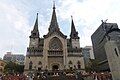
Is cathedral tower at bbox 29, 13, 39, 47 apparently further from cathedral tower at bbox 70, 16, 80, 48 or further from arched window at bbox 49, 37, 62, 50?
cathedral tower at bbox 70, 16, 80, 48

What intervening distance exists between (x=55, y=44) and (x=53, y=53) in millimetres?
3315

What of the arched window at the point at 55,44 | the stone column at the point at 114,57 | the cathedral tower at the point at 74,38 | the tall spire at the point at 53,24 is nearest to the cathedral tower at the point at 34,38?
the arched window at the point at 55,44

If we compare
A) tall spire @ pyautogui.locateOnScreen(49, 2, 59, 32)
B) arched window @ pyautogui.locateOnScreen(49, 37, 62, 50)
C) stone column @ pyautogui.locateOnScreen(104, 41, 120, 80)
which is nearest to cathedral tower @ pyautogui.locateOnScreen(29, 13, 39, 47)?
arched window @ pyautogui.locateOnScreen(49, 37, 62, 50)

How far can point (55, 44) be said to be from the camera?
159ft

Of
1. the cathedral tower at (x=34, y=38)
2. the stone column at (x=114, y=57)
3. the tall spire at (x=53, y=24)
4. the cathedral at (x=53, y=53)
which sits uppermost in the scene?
the tall spire at (x=53, y=24)

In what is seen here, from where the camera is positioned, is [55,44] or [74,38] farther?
[74,38]

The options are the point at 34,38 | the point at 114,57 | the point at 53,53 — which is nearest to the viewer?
the point at 114,57

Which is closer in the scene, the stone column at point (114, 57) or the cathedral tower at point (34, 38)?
the stone column at point (114, 57)

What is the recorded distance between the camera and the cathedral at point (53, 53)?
147 feet

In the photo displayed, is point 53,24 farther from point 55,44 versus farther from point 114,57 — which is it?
point 114,57

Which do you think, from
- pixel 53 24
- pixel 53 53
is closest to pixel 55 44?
pixel 53 53

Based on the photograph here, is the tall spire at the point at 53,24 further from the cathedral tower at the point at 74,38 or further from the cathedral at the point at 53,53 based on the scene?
the cathedral tower at the point at 74,38

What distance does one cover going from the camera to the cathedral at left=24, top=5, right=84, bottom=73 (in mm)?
44875

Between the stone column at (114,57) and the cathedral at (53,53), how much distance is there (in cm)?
3481
